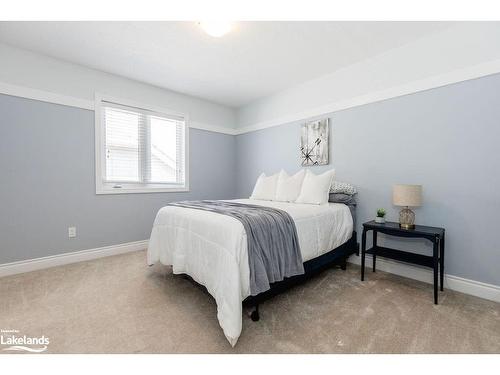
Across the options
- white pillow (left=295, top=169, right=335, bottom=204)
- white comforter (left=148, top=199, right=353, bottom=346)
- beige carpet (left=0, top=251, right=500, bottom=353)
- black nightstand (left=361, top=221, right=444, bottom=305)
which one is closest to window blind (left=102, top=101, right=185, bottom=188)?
white comforter (left=148, top=199, right=353, bottom=346)

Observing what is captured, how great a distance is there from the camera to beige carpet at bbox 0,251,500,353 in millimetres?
1464

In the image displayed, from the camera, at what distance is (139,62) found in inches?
115

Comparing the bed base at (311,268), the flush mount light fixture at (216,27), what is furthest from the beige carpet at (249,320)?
the flush mount light fixture at (216,27)

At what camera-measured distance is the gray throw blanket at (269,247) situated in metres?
1.63

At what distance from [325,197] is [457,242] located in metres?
1.30

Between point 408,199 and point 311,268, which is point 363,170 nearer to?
point 408,199

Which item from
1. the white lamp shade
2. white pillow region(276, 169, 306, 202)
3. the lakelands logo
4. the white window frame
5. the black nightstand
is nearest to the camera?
the lakelands logo

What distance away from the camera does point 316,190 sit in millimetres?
2787

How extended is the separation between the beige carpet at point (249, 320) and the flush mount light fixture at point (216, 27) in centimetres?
246

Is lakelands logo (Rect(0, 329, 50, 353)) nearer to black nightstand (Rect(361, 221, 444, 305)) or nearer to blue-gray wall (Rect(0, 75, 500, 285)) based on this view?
blue-gray wall (Rect(0, 75, 500, 285))

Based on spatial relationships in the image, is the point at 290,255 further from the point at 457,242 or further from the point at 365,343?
the point at 457,242

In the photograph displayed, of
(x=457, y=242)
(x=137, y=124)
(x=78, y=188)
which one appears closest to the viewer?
(x=457, y=242)

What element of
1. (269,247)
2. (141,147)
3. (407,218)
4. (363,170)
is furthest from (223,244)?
(141,147)
